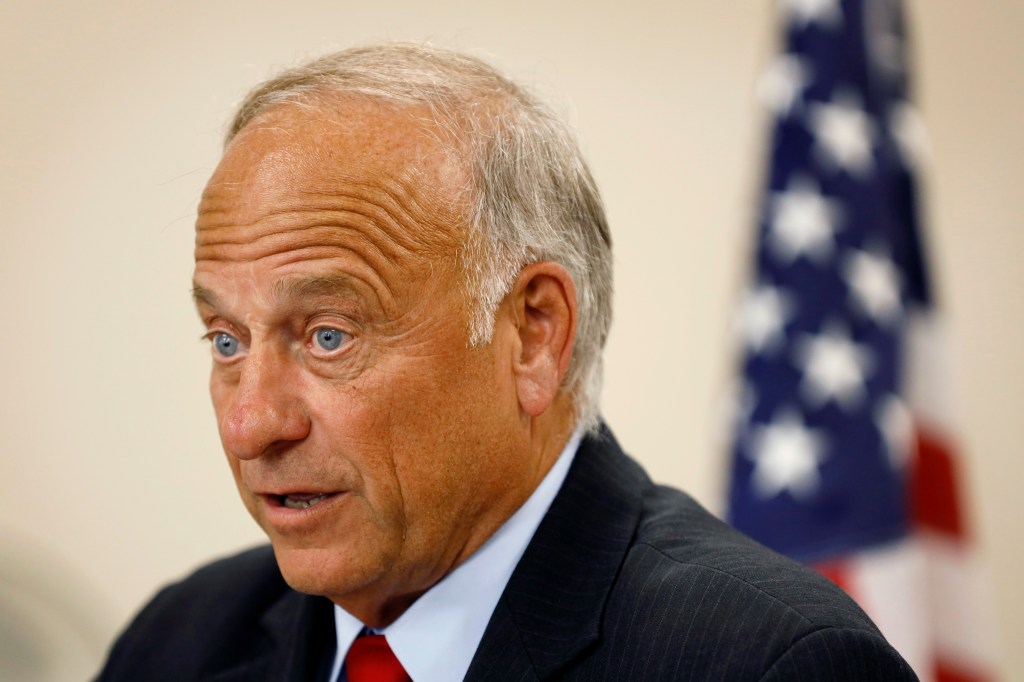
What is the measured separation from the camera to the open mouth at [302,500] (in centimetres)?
162

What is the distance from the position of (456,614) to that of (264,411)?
46 cm

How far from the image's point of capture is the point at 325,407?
1.59 meters

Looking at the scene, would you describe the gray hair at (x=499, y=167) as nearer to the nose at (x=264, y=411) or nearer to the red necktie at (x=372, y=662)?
the nose at (x=264, y=411)

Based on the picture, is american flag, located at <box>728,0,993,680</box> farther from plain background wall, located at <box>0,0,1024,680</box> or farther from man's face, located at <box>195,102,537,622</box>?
man's face, located at <box>195,102,537,622</box>

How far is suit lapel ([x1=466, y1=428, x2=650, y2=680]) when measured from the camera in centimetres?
166

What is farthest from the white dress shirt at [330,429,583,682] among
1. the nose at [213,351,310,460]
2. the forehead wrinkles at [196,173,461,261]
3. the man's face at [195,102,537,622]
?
the forehead wrinkles at [196,173,461,261]

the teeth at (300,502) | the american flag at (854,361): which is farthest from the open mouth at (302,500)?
the american flag at (854,361)

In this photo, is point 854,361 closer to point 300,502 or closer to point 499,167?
point 499,167

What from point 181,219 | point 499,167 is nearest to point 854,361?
point 499,167

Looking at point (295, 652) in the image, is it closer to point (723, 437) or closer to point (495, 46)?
point (723, 437)

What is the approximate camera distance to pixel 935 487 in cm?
288

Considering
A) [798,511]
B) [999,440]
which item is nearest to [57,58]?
[798,511]

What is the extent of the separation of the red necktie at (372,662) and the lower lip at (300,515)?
29cm

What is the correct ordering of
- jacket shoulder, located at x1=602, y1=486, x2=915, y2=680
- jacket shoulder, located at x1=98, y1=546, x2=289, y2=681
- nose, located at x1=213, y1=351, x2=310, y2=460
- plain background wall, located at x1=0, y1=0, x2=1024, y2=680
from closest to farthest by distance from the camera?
jacket shoulder, located at x1=602, y1=486, x2=915, y2=680, nose, located at x1=213, y1=351, x2=310, y2=460, jacket shoulder, located at x1=98, y1=546, x2=289, y2=681, plain background wall, located at x1=0, y1=0, x2=1024, y2=680
